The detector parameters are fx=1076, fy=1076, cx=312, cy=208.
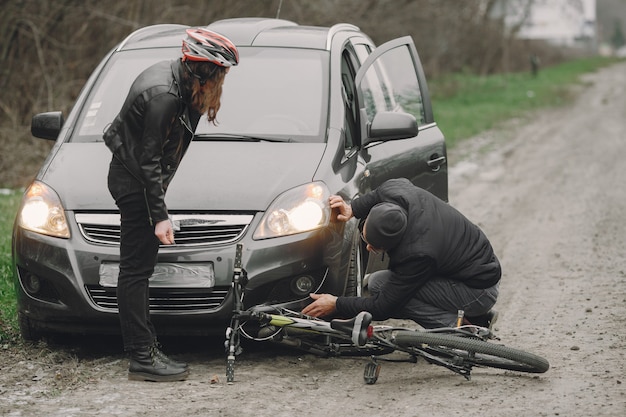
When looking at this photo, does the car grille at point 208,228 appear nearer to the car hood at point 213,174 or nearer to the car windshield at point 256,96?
the car hood at point 213,174

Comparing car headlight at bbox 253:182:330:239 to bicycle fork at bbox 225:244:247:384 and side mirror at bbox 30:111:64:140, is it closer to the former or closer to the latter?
bicycle fork at bbox 225:244:247:384

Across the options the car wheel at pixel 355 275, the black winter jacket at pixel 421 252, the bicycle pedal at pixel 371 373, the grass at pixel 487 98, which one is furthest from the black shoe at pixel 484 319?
the grass at pixel 487 98

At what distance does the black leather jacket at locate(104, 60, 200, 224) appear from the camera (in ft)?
17.2

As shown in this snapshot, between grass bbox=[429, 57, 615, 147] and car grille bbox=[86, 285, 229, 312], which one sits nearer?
car grille bbox=[86, 285, 229, 312]

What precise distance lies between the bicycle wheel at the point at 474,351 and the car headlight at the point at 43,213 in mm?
1895

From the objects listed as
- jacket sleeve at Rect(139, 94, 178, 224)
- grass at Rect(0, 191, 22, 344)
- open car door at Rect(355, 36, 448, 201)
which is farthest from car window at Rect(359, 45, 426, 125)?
grass at Rect(0, 191, 22, 344)

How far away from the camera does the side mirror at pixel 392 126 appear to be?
21.2 ft

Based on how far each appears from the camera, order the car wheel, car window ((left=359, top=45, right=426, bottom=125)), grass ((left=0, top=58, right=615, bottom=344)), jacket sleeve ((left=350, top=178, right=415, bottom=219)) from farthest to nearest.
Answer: grass ((left=0, top=58, right=615, bottom=344)) < car window ((left=359, top=45, right=426, bottom=125)) < the car wheel < jacket sleeve ((left=350, top=178, right=415, bottom=219))

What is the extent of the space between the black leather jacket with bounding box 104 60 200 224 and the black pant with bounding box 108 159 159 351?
9cm

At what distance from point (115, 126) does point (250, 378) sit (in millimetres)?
1454

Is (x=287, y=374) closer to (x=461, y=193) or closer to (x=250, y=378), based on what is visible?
(x=250, y=378)

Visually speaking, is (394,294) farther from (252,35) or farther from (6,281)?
(6,281)

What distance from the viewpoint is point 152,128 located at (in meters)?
5.24

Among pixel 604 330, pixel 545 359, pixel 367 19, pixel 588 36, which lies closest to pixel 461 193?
pixel 604 330
